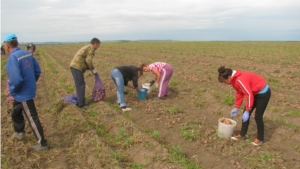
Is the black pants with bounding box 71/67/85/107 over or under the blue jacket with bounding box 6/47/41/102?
under

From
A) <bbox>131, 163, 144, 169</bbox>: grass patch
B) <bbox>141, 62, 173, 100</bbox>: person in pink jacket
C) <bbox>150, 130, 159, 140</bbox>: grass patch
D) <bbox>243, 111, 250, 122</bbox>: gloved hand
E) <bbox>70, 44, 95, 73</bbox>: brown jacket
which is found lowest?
<bbox>131, 163, 144, 169</bbox>: grass patch

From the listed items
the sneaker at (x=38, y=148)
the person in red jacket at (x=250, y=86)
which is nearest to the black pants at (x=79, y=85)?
the sneaker at (x=38, y=148)

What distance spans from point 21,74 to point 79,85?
7.91 feet

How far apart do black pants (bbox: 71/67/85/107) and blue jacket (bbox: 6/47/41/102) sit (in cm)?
206

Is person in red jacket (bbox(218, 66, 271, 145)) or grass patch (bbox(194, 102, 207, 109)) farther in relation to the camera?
grass patch (bbox(194, 102, 207, 109))

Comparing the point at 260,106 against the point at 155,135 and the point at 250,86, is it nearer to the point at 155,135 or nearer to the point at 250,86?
the point at 250,86

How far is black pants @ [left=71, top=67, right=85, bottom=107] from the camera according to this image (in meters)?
6.31

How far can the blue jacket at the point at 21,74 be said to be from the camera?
3.87 meters

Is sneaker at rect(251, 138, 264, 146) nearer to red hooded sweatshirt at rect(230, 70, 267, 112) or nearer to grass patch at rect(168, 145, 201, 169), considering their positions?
red hooded sweatshirt at rect(230, 70, 267, 112)

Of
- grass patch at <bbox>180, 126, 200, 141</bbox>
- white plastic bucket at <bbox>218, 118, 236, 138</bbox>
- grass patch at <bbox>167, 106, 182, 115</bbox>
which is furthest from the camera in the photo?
grass patch at <bbox>167, 106, 182, 115</bbox>

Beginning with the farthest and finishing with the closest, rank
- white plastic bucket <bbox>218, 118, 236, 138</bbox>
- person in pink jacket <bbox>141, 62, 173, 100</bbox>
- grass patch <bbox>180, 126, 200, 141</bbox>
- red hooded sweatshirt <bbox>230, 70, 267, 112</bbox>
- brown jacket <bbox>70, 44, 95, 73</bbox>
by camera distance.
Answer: person in pink jacket <bbox>141, 62, 173, 100</bbox>
brown jacket <bbox>70, 44, 95, 73</bbox>
grass patch <bbox>180, 126, 200, 141</bbox>
white plastic bucket <bbox>218, 118, 236, 138</bbox>
red hooded sweatshirt <bbox>230, 70, 267, 112</bbox>

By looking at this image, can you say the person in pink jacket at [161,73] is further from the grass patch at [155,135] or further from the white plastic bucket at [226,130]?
the white plastic bucket at [226,130]

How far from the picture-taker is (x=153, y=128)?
5297 millimetres

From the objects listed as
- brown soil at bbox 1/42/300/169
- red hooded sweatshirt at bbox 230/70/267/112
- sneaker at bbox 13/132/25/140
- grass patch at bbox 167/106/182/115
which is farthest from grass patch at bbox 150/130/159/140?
sneaker at bbox 13/132/25/140
